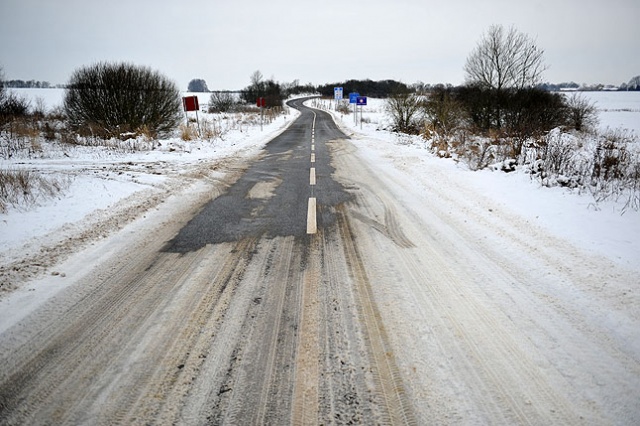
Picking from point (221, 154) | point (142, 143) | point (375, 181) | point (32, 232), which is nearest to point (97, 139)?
point (142, 143)

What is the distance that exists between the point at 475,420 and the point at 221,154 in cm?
1323

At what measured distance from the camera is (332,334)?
8.29ft

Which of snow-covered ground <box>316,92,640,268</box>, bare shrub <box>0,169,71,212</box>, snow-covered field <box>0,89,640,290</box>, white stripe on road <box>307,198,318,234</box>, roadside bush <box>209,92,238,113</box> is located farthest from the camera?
roadside bush <box>209,92,238,113</box>

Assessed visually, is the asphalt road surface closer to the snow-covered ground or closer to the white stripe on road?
the white stripe on road

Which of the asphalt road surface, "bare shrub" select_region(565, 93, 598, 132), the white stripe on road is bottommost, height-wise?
the asphalt road surface

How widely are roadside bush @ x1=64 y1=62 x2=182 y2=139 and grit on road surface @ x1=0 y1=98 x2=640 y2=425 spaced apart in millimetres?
17547

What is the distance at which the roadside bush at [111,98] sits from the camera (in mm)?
18547

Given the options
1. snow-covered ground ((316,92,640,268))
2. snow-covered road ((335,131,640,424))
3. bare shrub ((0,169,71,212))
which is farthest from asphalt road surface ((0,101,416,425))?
bare shrub ((0,169,71,212))

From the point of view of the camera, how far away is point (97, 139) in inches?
639

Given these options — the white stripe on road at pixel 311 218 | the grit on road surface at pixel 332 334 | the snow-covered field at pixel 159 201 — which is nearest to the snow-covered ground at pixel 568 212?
the snow-covered field at pixel 159 201

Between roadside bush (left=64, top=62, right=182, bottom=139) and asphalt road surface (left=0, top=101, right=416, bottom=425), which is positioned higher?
roadside bush (left=64, top=62, right=182, bottom=139)

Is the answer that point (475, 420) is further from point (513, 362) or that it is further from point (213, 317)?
point (213, 317)

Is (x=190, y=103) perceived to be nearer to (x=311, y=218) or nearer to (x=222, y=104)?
(x=311, y=218)

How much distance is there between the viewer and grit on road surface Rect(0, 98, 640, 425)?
193 centimetres
